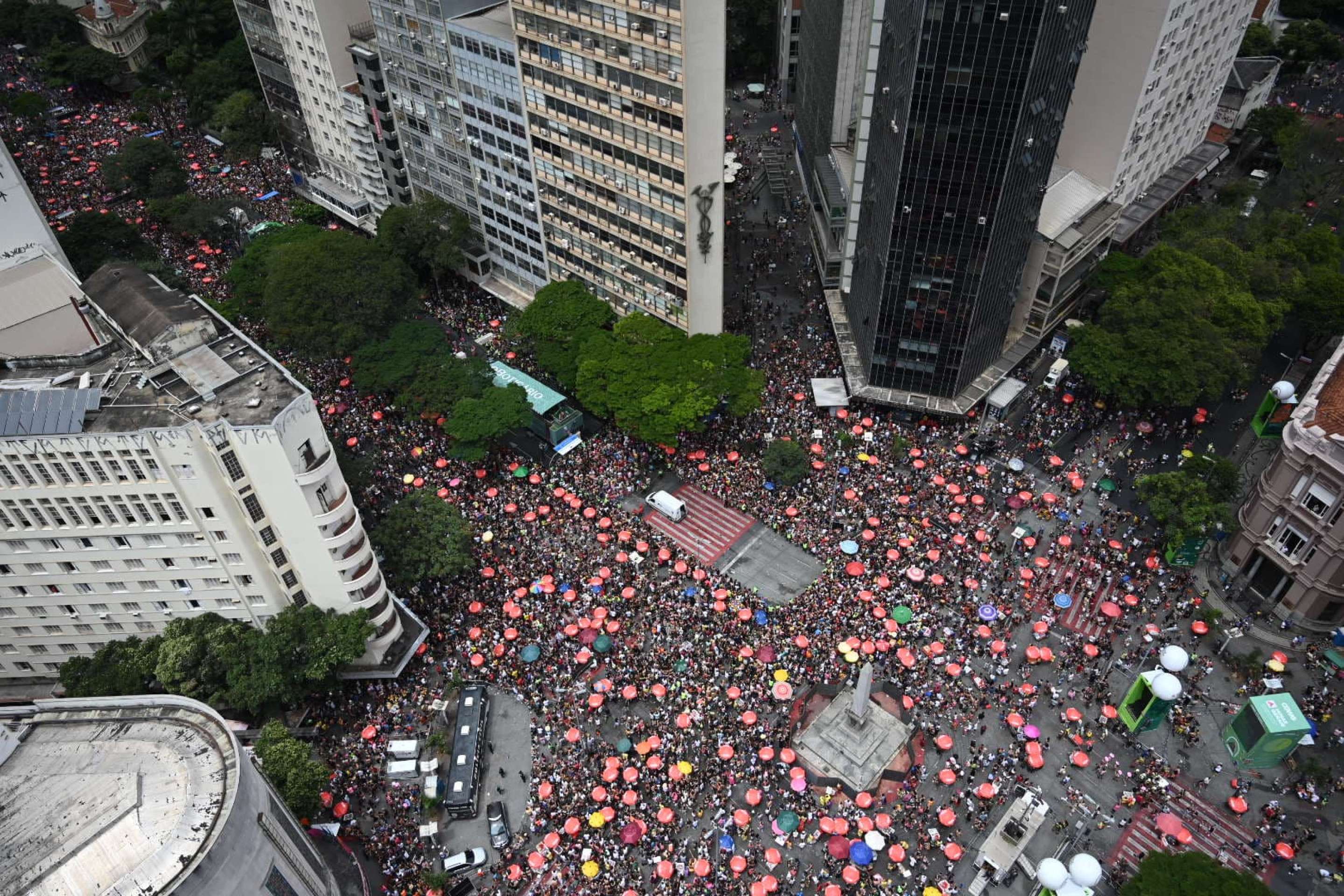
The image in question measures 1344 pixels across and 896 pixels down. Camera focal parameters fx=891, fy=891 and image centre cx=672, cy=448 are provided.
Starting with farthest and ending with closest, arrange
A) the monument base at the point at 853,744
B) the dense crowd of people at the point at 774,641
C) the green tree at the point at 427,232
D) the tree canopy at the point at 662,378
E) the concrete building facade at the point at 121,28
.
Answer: the concrete building facade at the point at 121,28 → the green tree at the point at 427,232 → the tree canopy at the point at 662,378 → the monument base at the point at 853,744 → the dense crowd of people at the point at 774,641

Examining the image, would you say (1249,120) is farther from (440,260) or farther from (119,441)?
(119,441)

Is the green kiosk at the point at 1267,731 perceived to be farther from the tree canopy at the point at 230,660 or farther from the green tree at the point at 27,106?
the green tree at the point at 27,106

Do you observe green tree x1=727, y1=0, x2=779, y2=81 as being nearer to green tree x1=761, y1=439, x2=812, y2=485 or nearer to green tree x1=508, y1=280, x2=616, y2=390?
green tree x1=508, y1=280, x2=616, y2=390

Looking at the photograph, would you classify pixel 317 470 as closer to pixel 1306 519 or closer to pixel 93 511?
pixel 93 511

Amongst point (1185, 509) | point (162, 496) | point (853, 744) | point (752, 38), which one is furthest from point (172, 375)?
point (752, 38)

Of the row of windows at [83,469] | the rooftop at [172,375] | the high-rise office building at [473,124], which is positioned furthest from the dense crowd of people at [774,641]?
the high-rise office building at [473,124]

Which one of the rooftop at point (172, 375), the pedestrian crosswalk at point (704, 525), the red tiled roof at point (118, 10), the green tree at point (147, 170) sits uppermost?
the rooftop at point (172, 375)

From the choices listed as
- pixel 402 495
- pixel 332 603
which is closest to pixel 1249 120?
pixel 402 495
